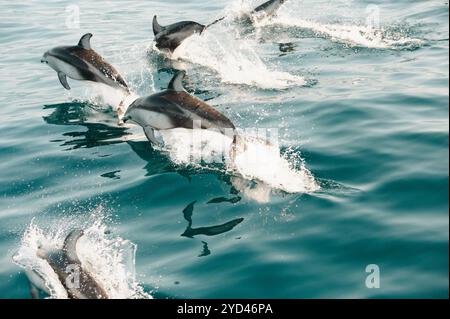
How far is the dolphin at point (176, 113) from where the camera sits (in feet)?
33.4

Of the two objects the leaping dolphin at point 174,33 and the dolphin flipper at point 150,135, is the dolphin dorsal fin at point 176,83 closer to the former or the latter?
the dolphin flipper at point 150,135

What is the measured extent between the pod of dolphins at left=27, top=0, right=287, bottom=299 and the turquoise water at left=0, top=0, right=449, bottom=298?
446 millimetres

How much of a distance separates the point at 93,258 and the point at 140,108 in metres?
4.27

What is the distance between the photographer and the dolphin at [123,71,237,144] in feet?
33.4

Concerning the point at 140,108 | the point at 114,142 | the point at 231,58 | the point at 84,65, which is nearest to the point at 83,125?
the point at 114,142

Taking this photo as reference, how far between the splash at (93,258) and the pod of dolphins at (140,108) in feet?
0.29

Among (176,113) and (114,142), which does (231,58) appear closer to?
(114,142)

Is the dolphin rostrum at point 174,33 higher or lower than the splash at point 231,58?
higher

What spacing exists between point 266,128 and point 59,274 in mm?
5233

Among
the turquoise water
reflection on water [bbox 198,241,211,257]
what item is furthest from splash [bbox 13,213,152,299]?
reflection on water [bbox 198,241,211,257]

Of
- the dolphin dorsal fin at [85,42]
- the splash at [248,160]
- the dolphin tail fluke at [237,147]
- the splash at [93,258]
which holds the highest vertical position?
the dolphin dorsal fin at [85,42]

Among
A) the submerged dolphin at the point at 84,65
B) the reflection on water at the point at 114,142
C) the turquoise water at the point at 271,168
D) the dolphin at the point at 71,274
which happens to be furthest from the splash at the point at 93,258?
the submerged dolphin at the point at 84,65

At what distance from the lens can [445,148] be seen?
935 cm

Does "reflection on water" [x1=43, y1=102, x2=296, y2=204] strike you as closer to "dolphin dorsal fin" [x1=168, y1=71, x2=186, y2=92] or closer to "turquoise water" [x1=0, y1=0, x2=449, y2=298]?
"turquoise water" [x1=0, y1=0, x2=449, y2=298]
